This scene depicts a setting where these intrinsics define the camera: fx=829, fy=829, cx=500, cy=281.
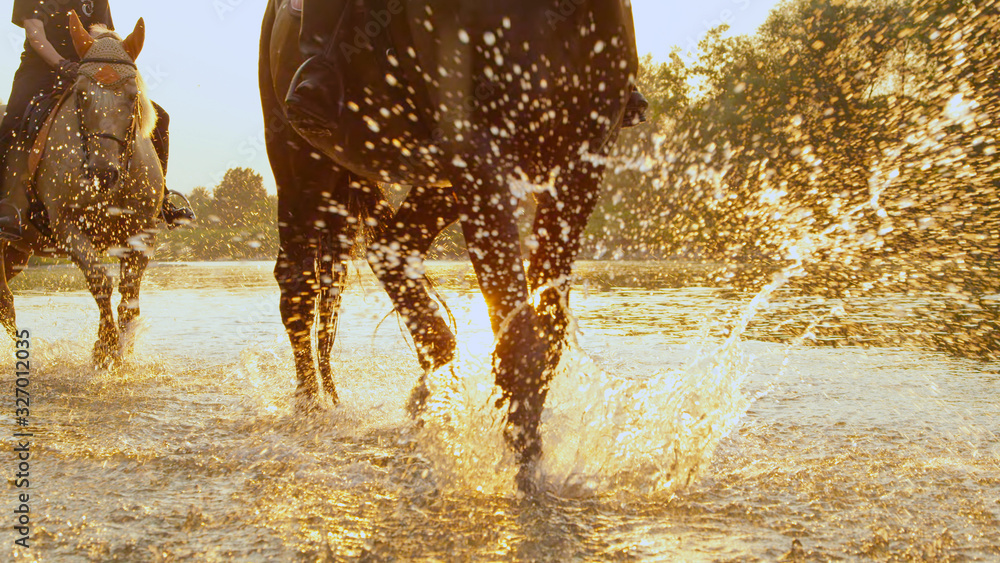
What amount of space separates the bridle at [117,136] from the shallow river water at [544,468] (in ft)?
5.48

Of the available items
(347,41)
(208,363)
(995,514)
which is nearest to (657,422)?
(995,514)

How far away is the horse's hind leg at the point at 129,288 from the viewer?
6.18 m

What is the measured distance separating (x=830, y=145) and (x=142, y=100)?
2235 centimetres

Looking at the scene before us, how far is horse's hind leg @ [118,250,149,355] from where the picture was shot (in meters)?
6.18

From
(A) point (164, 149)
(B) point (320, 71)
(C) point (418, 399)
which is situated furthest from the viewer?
(A) point (164, 149)

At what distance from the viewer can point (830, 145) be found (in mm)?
24578

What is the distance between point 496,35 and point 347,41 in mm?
833

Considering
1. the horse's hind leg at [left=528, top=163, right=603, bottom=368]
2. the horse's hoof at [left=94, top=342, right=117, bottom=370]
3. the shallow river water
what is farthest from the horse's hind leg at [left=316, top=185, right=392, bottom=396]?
the horse's hoof at [left=94, top=342, right=117, bottom=370]

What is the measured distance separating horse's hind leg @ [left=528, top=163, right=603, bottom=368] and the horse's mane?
4.50 metres

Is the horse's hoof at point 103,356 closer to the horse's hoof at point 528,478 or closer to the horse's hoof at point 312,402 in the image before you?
the horse's hoof at point 312,402

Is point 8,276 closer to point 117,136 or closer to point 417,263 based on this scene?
point 117,136

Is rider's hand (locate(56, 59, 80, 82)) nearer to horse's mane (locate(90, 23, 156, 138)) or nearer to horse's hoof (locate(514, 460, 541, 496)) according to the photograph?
horse's mane (locate(90, 23, 156, 138))

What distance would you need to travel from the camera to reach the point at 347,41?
311cm

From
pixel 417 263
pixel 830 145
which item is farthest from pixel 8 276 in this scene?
pixel 830 145
